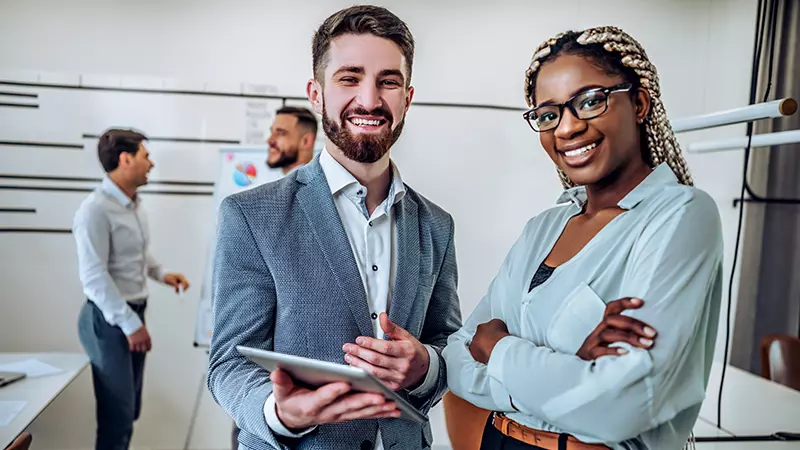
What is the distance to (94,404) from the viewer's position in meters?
3.35

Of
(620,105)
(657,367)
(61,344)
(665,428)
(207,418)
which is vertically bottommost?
(207,418)

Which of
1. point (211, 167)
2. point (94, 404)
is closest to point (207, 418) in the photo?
point (94, 404)

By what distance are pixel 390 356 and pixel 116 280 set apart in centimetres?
248

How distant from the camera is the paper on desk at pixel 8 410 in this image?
222 centimetres

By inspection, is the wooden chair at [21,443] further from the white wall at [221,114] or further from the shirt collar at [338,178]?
the white wall at [221,114]

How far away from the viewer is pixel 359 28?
142cm

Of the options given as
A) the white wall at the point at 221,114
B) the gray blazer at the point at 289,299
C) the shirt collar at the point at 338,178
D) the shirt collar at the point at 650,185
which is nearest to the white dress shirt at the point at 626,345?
the shirt collar at the point at 650,185

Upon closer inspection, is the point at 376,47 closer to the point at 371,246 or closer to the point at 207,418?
the point at 371,246

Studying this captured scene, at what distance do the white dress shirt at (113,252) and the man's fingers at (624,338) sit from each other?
9.16ft

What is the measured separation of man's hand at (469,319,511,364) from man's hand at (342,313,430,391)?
0.13m

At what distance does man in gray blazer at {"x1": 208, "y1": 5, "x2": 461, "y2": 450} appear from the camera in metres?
1.34

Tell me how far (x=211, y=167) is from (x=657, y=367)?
2982mm

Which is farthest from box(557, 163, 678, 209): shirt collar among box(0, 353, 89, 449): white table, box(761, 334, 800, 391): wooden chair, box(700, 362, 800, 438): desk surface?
box(761, 334, 800, 391): wooden chair

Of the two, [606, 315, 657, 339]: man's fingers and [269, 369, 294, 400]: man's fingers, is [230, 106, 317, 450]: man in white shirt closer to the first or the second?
[269, 369, 294, 400]: man's fingers
